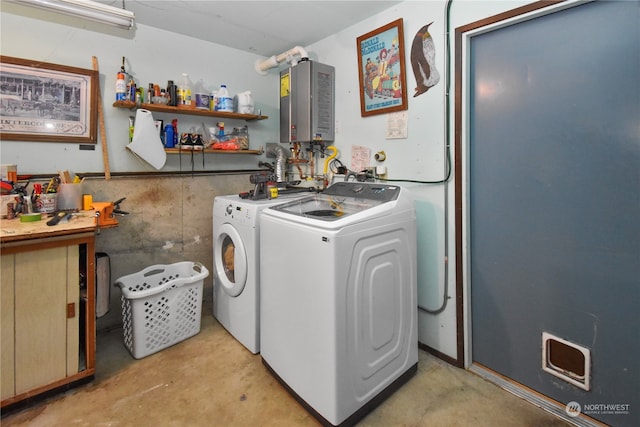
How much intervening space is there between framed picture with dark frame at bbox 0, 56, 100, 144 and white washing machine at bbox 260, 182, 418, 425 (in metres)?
1.57

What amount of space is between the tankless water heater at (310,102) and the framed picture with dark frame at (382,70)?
0.34m

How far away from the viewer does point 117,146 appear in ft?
7.63

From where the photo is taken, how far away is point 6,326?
146 cm

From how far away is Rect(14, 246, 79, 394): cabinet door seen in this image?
58.8 inches

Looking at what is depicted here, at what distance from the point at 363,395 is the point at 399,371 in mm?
321

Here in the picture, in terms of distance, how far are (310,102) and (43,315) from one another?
2.20 m

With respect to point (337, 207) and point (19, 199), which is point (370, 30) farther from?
point (19, 199)

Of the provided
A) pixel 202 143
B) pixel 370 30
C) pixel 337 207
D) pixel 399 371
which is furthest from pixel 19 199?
pixel 370 30

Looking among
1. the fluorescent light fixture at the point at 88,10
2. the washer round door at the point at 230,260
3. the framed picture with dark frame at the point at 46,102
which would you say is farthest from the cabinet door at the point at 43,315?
the fluorescent light fixture at the point at 88,10

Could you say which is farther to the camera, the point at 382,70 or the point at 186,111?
the point at 186,111

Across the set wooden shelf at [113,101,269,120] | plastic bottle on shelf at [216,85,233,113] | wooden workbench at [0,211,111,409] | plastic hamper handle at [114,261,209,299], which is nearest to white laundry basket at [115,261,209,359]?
plastic hamper handle at [114,261,209,299]

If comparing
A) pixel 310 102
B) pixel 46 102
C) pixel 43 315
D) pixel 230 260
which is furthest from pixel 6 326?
pixel 310 102

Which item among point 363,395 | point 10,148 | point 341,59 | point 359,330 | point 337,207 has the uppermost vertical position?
point 341,59

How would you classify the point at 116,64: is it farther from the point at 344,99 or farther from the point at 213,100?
the point at 344,99
